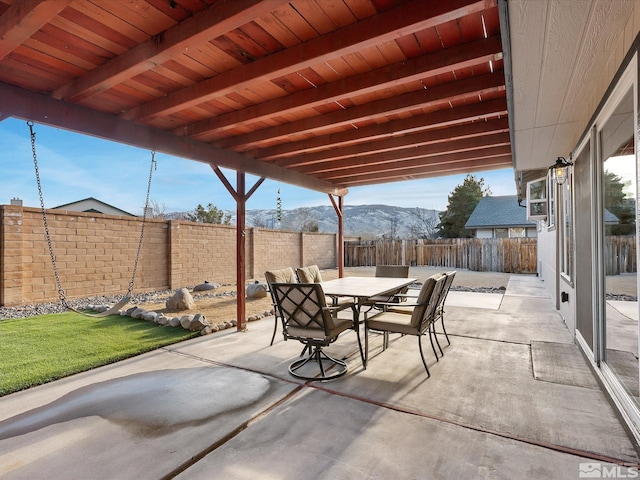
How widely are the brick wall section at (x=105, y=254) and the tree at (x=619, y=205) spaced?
27.0ft

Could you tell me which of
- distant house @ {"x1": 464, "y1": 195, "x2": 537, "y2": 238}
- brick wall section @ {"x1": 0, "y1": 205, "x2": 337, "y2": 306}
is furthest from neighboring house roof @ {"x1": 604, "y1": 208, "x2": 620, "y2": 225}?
distant house @ {"x1": 464, "y1": 195, "x2": 537, "y2": 238}

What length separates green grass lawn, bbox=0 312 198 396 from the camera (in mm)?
3143

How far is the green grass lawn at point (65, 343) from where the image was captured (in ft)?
10.3

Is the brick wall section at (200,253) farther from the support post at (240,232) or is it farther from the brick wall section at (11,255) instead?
the support post at (240,232)

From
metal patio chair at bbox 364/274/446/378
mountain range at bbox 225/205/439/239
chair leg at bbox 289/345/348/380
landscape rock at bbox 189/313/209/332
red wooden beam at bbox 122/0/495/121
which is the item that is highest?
mountain range at bbox 225/205/439/239

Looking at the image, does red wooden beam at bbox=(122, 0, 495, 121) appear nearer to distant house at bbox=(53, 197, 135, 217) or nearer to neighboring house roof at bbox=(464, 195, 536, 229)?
distant house at bbox=(53, 197, 135, 217)

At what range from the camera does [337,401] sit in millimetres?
2570

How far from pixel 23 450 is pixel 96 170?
3459 cm

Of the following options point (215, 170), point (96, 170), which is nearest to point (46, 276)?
point (215, 170)

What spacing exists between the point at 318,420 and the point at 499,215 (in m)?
21.1

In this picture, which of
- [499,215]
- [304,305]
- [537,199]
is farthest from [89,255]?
[499,215]

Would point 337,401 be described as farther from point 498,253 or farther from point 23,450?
point 498,253

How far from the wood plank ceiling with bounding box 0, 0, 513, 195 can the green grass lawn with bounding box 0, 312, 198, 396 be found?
2335 mm

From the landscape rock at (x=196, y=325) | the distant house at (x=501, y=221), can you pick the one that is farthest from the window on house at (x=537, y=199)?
the distant house at (x=501, y=221)
